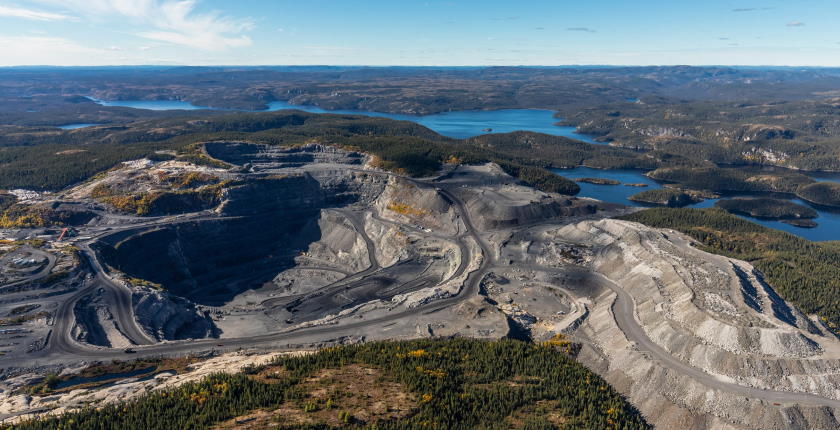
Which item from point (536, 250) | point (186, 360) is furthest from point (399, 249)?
point (186, 360)

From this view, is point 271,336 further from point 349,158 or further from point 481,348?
point 349,158

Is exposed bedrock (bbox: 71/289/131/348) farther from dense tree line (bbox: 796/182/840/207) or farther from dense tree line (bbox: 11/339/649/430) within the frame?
dense tree line (bbox: 796/182/840/207)

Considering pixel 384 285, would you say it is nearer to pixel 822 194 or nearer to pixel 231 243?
pixel 231 243

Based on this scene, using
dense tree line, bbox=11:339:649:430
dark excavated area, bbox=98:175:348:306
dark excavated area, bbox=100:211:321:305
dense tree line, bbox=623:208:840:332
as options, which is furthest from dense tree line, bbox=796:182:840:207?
dark excavated area, bbox=100:211:321:305

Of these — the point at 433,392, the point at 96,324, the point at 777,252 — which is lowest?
the point at 96,324

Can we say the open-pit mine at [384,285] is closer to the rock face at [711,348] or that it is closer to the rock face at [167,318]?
the rock face at [711,348]

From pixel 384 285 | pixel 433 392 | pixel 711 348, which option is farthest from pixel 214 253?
pixel 711 348
